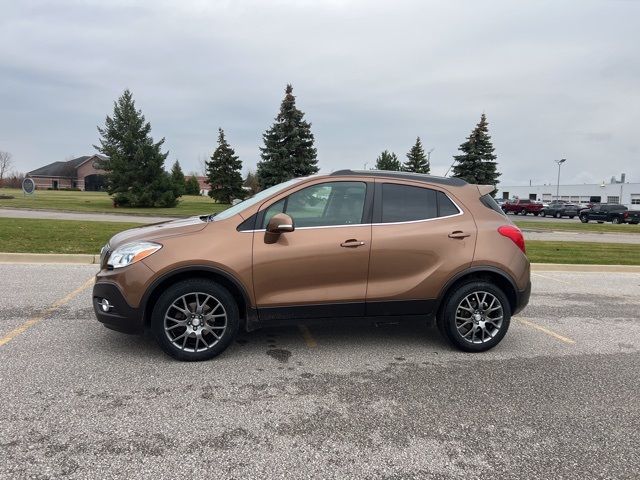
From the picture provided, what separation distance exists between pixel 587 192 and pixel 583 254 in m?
75.0

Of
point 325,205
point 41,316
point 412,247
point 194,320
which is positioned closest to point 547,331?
point 412,247

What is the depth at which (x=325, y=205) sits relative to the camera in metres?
4.46

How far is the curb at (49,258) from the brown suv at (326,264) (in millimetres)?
5553

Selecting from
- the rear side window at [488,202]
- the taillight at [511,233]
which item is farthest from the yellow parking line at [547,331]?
the rear side window at [488,202]

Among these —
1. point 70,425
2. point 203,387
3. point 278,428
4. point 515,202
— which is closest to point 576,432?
point 278,428

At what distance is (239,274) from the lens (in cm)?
407

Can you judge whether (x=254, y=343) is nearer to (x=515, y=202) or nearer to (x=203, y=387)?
(x=203, y=387)

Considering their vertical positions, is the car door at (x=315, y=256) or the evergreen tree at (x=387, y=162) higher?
the evergreen tree at (x=387, y=162)

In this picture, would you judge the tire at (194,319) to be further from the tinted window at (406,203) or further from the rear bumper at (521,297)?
the rear bumper at (521,297)

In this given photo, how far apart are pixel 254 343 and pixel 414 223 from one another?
2.05 metres

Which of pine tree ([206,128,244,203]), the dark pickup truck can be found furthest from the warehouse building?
pine tree ([206,128,244,203])

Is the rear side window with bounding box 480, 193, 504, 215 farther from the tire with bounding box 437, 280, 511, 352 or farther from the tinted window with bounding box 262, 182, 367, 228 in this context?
the tinted window with bounding box 262, 182, 367, 228

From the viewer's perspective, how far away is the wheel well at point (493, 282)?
4.59 metres

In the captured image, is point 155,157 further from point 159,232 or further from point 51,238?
point 159,232
